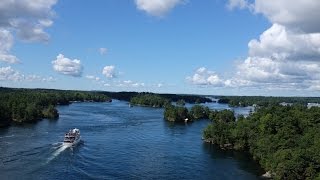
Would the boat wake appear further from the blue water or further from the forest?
the forest

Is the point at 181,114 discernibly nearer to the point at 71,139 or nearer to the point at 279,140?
the point at 71,139

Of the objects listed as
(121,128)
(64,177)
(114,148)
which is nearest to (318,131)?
(114,148)

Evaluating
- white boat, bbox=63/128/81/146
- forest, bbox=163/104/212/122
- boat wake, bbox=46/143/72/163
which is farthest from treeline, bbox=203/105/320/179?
forest, bbox=163/104/212/122

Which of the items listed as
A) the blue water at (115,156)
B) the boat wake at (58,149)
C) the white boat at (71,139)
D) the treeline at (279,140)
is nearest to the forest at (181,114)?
the blue water at (115,156)

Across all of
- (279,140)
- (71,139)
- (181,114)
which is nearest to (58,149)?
(71,139)

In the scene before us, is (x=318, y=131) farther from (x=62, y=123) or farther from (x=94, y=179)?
(x=62, y=123)

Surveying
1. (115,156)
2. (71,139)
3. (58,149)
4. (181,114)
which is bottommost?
(115,156)

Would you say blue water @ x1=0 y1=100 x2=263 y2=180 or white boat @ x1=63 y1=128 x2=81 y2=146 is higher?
white boat @ x1=63 y1=128 x2=81 y2=146
